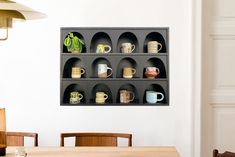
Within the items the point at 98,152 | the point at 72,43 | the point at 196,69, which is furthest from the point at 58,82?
the point at 196,69

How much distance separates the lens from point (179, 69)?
2512 millimetres

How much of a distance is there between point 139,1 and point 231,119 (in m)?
1.24

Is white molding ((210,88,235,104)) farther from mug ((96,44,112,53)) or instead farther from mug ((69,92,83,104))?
mug ((69,92,83,104))

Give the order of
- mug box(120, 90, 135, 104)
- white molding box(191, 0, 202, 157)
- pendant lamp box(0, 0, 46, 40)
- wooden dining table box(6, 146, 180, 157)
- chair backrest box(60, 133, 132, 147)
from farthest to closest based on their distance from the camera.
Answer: mug box(120, 90, 135, 104)
white molding box(191, 0, 202, 157)
chair backrest box(60, 133, 132, 147)
wooden dining table box(6, 146, 180, 157)
pendant lamp box(0, 0, 46, 40)

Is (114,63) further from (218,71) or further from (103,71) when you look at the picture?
(218,71)

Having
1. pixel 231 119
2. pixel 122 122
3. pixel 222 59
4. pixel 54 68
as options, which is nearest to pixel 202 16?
pixel 222 59

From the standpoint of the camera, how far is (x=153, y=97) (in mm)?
2543

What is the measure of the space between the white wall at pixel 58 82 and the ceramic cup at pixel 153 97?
0.07 m

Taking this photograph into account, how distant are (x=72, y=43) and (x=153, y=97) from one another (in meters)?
0.79

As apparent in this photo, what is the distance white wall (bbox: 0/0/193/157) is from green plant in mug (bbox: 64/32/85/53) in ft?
0.27

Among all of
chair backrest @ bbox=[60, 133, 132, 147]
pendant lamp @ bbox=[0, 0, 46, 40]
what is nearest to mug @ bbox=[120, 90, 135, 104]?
chair backrest @ bbox=[60, 133, 132, 147]

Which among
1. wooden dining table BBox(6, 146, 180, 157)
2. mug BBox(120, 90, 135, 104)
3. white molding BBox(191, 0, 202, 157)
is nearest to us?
wooden dining table BBox(6, 146, 180, 157)

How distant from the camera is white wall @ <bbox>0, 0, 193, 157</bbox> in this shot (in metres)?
2.51

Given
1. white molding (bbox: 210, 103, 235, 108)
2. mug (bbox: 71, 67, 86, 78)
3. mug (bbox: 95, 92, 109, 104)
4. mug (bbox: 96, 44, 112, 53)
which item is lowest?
white molding (bbox: 210, 103, 235, 108)
